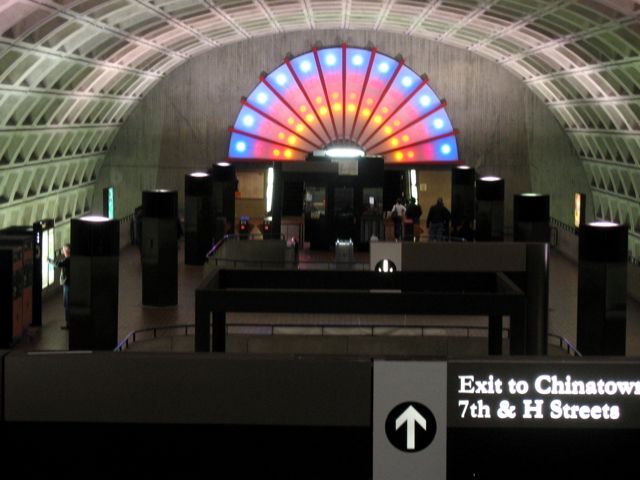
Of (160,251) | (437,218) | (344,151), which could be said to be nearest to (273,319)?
(160,251)

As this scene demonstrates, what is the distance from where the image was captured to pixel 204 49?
156 ft

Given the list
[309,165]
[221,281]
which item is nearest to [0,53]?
[309,165]

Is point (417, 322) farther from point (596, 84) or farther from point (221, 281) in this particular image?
point (596, 84)

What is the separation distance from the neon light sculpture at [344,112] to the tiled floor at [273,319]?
50.1 ft

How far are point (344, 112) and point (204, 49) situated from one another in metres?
5.55

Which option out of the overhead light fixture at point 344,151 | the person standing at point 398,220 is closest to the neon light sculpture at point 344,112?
the overhead light fixture at point 344,151

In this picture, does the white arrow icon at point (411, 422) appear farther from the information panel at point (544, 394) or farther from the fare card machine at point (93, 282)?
the fare card machine at point (93, 282)

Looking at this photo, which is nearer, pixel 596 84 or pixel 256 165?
pixel 596 84

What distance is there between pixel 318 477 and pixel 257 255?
2257 centimetres

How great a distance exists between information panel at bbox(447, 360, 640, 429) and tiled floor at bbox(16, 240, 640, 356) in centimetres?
1331

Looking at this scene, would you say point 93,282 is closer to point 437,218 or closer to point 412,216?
point 437,218

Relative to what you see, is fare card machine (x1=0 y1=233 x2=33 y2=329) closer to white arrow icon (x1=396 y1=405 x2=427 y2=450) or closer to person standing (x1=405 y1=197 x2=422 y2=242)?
white arrow icon (x1=396 y1=405 x2=427 y2=450)

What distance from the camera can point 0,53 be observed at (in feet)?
90.9

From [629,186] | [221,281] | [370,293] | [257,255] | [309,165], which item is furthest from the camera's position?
[629,186]
